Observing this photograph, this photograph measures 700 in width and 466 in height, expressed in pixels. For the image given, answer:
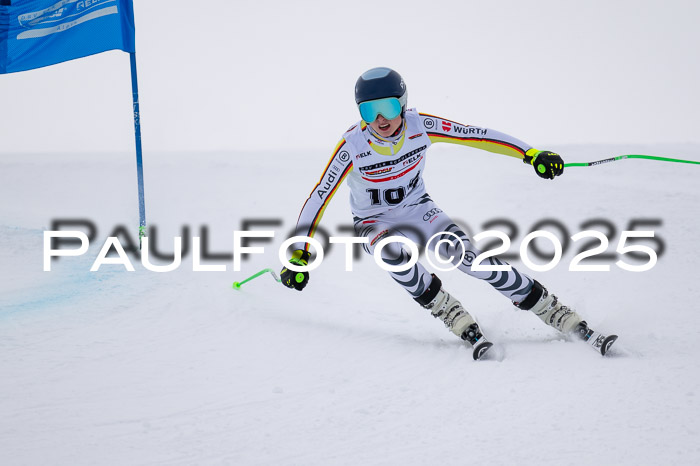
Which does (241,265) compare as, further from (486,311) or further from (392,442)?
(392,442)

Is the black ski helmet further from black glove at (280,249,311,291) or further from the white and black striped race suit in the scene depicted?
black glove at (280,249,311,291)

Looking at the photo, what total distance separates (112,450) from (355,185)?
247 cm

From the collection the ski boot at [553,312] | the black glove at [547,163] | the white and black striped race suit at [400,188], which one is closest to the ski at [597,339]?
the ski boot at [553,312]

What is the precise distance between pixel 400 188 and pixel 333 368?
1.43m

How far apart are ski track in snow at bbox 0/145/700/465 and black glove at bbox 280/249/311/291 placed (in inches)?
22.5

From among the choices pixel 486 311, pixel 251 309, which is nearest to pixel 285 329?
pixel 251 309

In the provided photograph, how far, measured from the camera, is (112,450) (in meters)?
3.05

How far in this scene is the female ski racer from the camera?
13.6 ft

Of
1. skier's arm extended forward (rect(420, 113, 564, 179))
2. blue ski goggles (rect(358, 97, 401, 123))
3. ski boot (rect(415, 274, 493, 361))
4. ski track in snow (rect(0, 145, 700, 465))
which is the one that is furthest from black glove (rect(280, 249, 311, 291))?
skier's arm extended forward (rect(420, 113, 564, 179))

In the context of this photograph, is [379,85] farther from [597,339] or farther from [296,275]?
[597,339]

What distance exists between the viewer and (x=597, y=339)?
13.4 ft

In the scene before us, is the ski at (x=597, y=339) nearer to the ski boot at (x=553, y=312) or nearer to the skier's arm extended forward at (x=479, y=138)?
the ski boot at (x=553, y=312)
